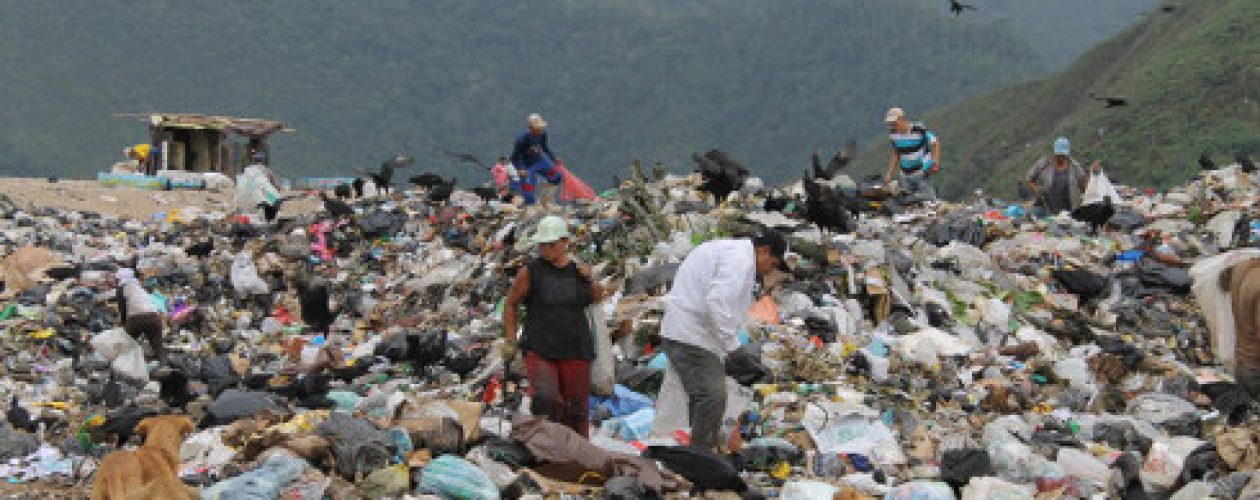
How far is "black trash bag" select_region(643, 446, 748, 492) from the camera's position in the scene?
536 centimetres

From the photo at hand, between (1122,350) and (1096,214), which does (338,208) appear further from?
(1122,350)

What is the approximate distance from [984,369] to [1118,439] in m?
1.34

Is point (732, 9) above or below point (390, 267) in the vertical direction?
above

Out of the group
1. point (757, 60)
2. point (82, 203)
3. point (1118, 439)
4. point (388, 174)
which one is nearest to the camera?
point (1118, 439)

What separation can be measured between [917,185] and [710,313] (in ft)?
25.5

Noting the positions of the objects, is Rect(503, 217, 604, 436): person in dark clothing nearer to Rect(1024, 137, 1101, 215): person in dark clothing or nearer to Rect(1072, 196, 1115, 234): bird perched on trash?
Rect(1072, 196, 1115, 234): bird perched on trash

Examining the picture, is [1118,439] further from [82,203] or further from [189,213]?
[82,203]

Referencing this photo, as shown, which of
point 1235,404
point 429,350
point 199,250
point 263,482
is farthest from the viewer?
point 199,250

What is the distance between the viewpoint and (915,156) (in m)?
12.6

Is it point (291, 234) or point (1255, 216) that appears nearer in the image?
point (1255, 216)

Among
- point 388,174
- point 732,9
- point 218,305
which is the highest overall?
point 732,9

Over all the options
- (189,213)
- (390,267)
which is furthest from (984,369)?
(189,213)

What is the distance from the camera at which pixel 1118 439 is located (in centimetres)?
646

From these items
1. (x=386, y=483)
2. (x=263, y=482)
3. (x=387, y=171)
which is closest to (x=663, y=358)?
(x=386, y=483)
